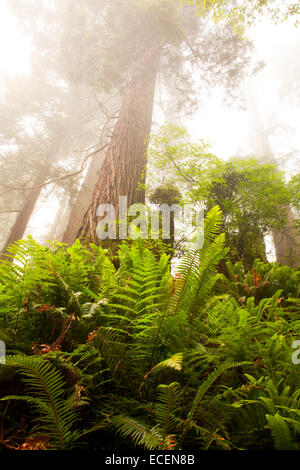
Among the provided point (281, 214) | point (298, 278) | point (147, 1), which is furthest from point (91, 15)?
point (298, 278)

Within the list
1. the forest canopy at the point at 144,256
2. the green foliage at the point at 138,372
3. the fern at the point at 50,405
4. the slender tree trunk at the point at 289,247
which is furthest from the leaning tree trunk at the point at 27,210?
the fern at the point at 50,405

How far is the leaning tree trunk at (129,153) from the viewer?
3813 mm

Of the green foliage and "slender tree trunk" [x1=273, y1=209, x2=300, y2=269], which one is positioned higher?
"slender tree trunk" [x1=273, y1=209, x2=300, y2=269]

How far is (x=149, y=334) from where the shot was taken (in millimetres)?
822

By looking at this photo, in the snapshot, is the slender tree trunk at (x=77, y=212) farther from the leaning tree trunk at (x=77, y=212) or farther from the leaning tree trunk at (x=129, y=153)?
the leaning tree trunk at (x=129, y=153)

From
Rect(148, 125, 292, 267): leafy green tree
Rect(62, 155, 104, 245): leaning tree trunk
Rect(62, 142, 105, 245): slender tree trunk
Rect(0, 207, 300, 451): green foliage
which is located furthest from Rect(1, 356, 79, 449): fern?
Rect(62, 155, 104, 245): leaning tree trunk

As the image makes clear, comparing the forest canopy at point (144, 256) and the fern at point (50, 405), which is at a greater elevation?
the forest canopy at point (144, 256)

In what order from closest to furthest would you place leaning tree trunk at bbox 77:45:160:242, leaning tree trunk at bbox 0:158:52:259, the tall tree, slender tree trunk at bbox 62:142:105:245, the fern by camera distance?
the fern, leaning tree trunk at bbox 77:45:160:242, the tall tree, slender tree trunk at bbox 62:142:105:245, leaning tree trunk at bbox 0:158:52:259

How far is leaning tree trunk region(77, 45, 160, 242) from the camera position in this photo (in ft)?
12.5

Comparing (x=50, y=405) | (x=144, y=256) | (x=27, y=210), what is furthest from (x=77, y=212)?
(x=50, y=405)

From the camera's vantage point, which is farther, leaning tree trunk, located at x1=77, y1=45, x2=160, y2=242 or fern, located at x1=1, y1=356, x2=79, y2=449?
leaning tree trunk, located at x1=77, y1=45, x2=160, y2=242

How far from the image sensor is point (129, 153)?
4.68 metres

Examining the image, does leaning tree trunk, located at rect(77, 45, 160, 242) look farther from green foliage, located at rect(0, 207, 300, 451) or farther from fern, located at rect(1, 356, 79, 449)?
fern, located at rect(1, 356, 79, 449)

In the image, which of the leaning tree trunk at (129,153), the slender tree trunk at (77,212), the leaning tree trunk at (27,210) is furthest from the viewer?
the leaning tree trunk at (27,210)
